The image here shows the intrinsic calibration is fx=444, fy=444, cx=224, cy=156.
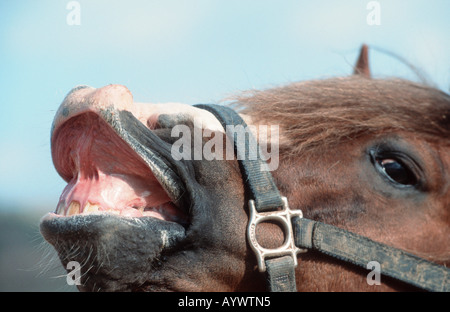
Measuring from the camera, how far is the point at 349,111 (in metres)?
2.52

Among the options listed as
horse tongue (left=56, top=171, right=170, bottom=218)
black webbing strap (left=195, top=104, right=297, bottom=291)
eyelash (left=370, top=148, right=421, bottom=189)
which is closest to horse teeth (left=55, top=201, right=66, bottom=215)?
horse tongue (left=56, top=171, right=170, bottom=218)

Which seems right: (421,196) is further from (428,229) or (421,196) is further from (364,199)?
(364,199)

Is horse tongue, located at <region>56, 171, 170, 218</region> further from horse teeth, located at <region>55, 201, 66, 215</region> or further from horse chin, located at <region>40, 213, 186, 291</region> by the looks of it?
horse chin, located at <region>40, 213, 186, 291</region>

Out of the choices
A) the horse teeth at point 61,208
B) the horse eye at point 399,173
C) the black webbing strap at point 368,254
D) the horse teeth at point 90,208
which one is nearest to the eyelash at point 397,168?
the horse eye at point 399,173

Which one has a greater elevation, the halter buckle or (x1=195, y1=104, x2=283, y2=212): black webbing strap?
(x1=195, y1=104, x2=283, y2=212): black webbing strap

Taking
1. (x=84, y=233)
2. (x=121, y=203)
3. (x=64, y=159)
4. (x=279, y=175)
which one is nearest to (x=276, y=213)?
(x=279, y=175)

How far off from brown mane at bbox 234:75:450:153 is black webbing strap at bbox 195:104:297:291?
0.75 ft

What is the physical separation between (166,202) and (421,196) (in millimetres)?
1342

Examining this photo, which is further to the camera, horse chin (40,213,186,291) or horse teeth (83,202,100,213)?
horse teeth (83,202,100,213)

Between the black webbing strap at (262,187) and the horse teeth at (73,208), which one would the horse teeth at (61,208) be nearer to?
the horse teeth at (73,208)

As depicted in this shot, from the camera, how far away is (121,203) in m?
2.15

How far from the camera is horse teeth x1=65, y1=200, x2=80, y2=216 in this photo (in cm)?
212

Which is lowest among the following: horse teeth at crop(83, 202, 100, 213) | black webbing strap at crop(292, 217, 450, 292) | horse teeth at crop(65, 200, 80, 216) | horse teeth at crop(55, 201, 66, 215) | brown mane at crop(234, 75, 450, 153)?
black webbing strap at crop(292, 217, 450, 292)

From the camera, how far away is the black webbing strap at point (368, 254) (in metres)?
2.20
